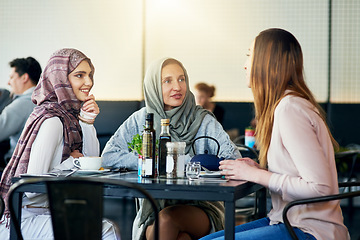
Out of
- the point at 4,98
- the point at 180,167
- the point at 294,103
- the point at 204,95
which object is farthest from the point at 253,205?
the point at 4,98

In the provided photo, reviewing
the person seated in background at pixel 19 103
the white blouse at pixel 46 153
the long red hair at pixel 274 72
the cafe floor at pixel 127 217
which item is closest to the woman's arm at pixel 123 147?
the white blouse at pixel 46 153

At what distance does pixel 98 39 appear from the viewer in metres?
5.59

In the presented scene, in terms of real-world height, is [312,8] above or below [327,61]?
above

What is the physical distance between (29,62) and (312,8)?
3557 millimetres

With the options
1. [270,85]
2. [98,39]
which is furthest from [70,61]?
[98,39]

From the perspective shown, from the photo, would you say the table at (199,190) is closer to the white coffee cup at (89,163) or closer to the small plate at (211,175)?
the small plate at (211,175)

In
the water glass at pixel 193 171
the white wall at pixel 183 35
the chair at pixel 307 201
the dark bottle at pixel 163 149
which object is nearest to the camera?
the chair at pixel 307 201

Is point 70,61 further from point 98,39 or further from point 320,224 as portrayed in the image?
point 98,39

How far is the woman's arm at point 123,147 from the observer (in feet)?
8.13

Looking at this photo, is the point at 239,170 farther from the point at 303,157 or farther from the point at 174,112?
the point at 174,112

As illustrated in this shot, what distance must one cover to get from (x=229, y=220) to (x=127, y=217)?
3593mm

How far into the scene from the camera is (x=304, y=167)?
167cm

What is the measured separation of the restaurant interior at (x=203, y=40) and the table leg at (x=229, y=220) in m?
3.84

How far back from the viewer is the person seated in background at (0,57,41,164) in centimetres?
377
